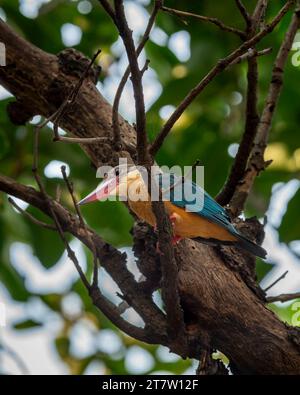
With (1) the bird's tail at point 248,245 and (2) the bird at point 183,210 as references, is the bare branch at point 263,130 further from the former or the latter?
(1) the bird's tail at point 248,245

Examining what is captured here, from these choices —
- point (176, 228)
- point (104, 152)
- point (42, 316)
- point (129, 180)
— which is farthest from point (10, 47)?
point (42, 316)

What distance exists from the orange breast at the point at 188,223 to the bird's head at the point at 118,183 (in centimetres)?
8

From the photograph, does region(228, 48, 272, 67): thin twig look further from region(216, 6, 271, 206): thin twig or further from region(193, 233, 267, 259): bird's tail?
region(193, 233, 267, 259): bird's tail

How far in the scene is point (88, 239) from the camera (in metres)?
3.39

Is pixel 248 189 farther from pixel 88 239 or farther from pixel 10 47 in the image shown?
pixel 10 47

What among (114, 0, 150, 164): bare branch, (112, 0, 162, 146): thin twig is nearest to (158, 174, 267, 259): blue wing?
(112, 0, 162, 146): thin twig

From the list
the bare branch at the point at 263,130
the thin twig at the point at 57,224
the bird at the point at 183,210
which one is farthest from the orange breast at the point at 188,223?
the thin twig at the point at 57,224

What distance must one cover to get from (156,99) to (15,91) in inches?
43.9

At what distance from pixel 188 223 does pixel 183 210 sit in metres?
0.09

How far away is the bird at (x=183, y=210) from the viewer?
364 cm

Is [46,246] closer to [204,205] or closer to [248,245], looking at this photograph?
[204,205]

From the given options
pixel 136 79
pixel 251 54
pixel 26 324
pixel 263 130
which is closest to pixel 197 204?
pixel 263 130

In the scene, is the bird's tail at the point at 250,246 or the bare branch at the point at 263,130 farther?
the bare branch at the point at 263,130

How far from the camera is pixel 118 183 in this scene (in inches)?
146
